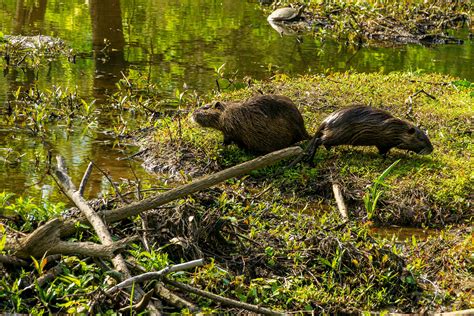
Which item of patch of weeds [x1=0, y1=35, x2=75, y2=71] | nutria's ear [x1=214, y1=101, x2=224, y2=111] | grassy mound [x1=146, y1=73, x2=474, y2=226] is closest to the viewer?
grassy mound [x1=146, y1=73, x2=474, y2=226]

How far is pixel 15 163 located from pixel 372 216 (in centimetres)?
324

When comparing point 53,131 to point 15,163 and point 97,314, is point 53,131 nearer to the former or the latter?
point 15,163

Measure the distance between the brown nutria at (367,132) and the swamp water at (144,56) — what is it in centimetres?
176

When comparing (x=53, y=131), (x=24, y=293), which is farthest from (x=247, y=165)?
(x=53, y=131)

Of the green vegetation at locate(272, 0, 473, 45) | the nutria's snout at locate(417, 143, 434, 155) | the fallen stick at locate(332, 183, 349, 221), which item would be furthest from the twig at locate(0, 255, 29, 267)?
the green vegetation at locate(272, 0, 473, 45)

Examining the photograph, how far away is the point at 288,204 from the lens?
6488 millimetres

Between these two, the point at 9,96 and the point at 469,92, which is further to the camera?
the point at 469,92

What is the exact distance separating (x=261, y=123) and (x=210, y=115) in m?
0.52

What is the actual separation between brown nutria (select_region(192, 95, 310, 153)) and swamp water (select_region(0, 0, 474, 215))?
0.92 metres

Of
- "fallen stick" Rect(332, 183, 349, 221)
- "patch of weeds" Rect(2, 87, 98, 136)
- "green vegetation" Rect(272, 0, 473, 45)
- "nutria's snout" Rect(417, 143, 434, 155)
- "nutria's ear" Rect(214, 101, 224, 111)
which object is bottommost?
"fallen stick" Rect(332, 183, 349, 221)

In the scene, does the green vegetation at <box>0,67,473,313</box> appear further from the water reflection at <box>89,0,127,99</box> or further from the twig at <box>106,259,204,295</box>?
the water reflection at <box>89,0,127,99</box>

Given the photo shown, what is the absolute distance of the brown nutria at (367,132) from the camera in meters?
7.21

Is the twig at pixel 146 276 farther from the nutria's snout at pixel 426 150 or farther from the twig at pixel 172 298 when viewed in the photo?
the nutria's snout at pixel 426 150

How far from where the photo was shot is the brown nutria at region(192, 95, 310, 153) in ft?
23.6
